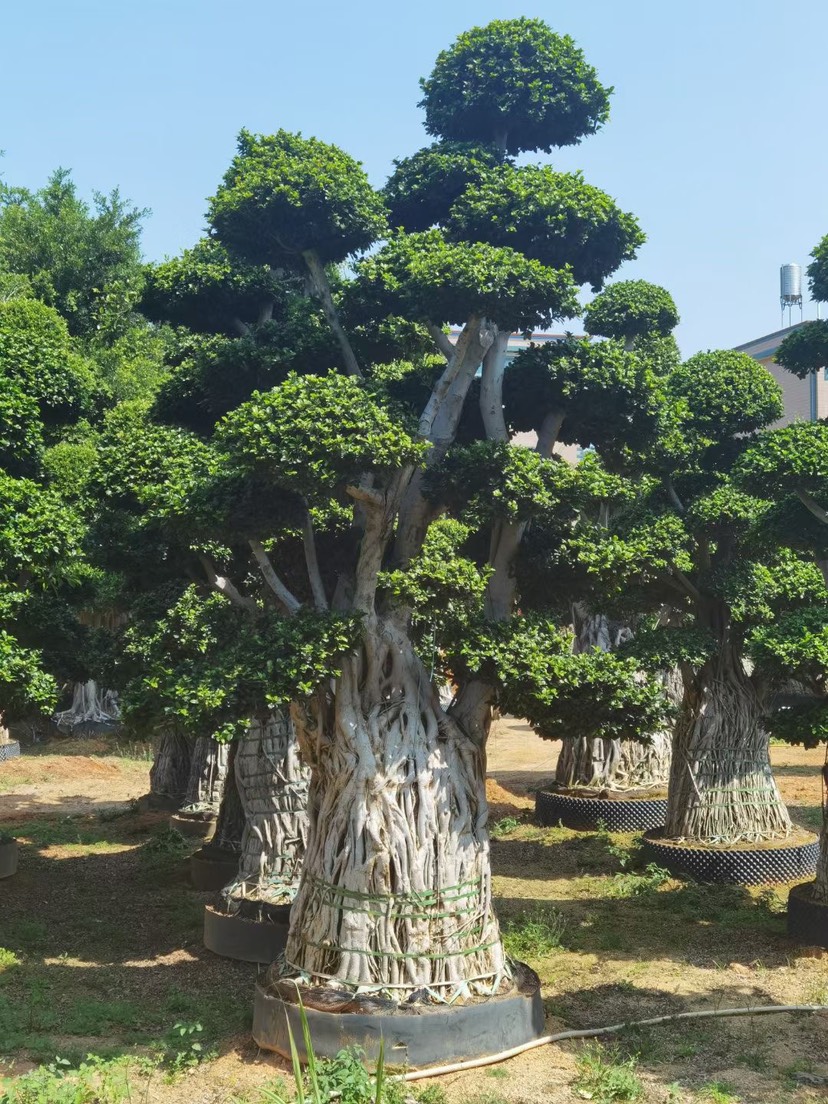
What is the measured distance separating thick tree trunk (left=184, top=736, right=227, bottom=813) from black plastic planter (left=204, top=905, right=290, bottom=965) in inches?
290

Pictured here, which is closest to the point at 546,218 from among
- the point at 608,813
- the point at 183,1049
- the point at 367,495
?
the point at 367,495

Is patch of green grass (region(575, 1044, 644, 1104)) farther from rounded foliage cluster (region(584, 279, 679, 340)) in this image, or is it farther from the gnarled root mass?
the gnarled root mass

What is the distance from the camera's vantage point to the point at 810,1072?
848cm

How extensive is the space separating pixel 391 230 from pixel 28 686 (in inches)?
→ 227

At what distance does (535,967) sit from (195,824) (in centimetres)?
907

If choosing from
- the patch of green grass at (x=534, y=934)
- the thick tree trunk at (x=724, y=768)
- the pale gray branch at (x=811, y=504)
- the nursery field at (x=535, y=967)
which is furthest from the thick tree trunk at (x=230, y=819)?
the pale gray branch at (x=811, y=504)

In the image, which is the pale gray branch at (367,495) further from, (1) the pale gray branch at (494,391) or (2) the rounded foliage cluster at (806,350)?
(2) the rounded foliage cluster at (806,350)

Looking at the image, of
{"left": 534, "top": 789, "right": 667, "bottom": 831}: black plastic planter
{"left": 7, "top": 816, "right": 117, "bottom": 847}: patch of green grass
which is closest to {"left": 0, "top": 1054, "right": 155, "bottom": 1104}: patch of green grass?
{"left": 7, "top": 816, "right": 117, "bottom": 847}: patch of green grass

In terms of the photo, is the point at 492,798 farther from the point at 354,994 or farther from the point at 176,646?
the point at 354,994

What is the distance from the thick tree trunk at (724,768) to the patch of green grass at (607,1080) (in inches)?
271

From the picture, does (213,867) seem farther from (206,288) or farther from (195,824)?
(206,288)

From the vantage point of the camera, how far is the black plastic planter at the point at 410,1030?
27.9 ft

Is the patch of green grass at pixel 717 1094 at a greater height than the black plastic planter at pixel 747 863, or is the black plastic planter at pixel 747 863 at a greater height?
the black plastic planter at pixel 747 863

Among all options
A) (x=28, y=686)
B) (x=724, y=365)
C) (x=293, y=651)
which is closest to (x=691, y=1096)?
(x=293, y=651)
